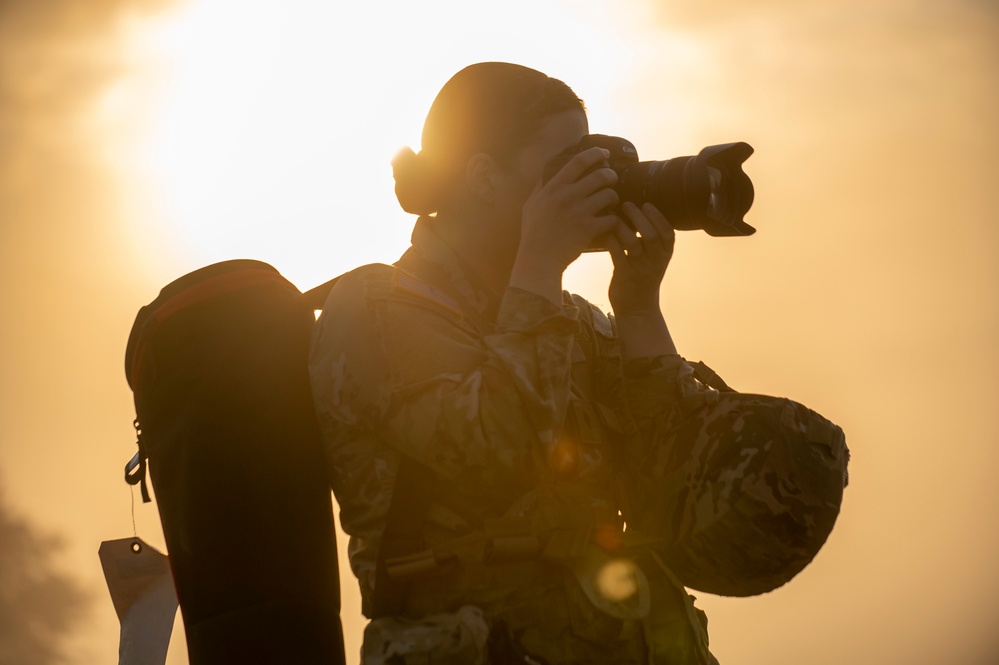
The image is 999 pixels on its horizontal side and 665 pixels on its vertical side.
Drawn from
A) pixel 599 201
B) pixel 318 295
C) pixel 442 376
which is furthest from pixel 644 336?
pixel 318 295

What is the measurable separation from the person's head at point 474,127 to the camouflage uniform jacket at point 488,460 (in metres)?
0.40

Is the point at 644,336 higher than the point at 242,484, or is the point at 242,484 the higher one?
the point at 644,336

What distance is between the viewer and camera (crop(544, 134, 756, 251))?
11.0ft

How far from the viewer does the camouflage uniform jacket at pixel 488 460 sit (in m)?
2.99

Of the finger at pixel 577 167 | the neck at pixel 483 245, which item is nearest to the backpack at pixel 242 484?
the neck at pixel 483 245

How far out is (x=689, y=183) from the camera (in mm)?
3332

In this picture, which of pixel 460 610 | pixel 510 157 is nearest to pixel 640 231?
pixel 510 157

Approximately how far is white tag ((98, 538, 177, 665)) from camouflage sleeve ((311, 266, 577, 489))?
126cm

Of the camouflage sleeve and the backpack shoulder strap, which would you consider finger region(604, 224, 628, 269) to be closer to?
the camouflage sleeve

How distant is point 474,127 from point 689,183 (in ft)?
2.39

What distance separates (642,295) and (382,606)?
127 cm

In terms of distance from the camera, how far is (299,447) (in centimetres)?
338

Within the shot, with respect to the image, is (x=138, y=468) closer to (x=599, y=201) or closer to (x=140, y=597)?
(x=140, y=597)

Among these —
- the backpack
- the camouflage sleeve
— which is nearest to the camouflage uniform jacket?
the camouflage sleeve
